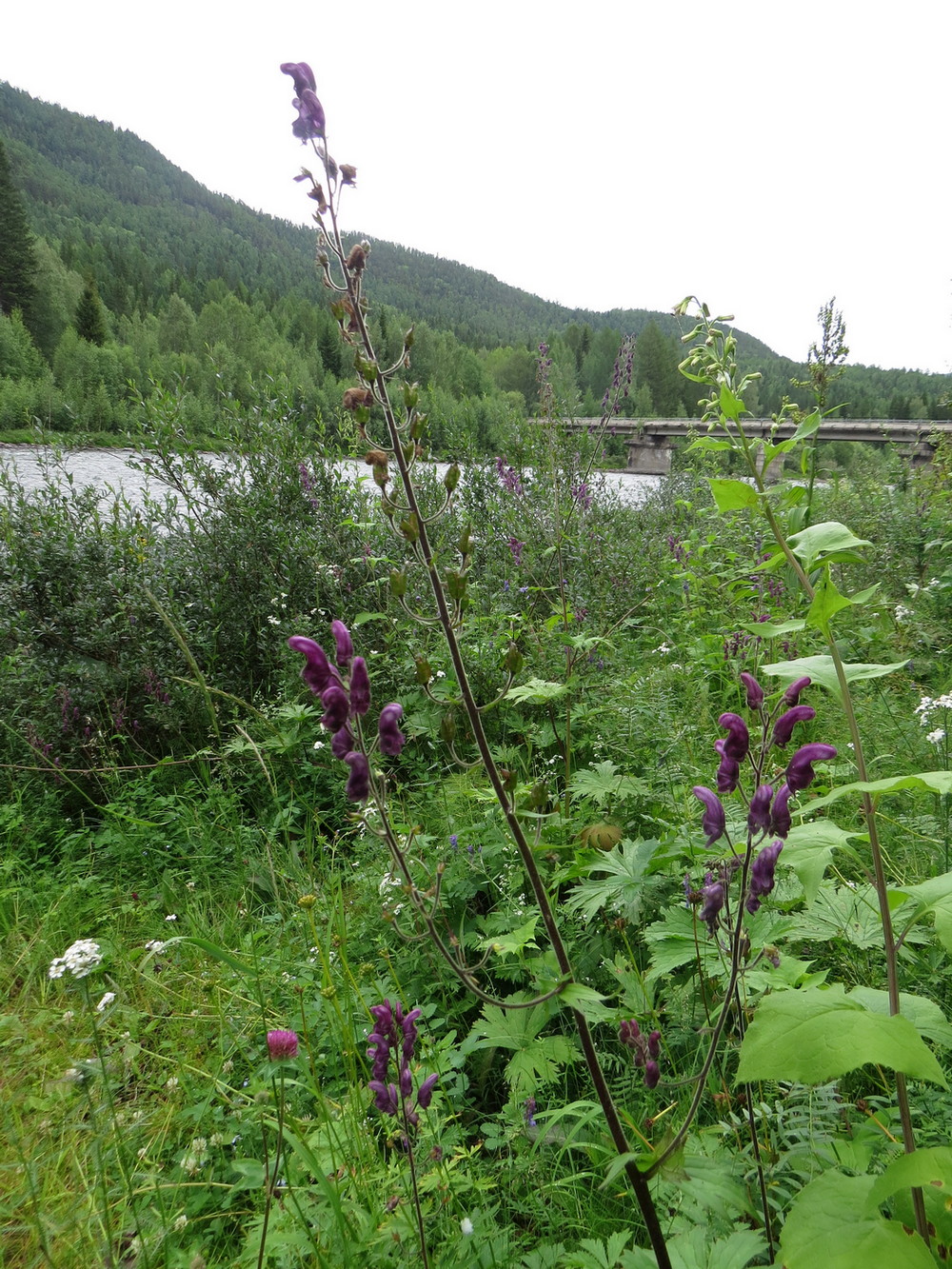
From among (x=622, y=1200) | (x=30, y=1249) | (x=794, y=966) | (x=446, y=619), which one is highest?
(x=446, y=619)

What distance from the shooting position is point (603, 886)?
2.10 m

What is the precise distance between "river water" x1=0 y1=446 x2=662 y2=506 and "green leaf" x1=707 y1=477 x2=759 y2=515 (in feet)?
18.4

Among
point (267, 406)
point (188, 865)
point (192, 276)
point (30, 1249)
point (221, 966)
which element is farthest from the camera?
point (192, 276)

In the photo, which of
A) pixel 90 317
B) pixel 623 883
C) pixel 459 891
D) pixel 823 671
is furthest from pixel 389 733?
pixel 90 317

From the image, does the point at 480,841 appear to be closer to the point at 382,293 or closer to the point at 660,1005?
the point at 660,1005

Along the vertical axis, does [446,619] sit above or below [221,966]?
above

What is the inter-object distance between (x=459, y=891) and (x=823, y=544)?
215 centimetres

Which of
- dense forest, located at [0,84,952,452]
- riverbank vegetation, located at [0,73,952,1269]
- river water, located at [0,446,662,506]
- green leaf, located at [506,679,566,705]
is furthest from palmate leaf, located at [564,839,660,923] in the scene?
river water, located at [0,446,662,506]

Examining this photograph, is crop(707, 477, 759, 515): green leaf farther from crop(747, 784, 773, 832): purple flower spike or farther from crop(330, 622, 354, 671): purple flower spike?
crop(330, 622, 354, 671): purple flower spike

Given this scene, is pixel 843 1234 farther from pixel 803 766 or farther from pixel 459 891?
pixel 459 891

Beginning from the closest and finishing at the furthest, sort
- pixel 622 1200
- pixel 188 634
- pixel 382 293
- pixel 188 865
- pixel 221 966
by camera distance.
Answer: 1. pixel 622 1200
2. pixel 221 966
3. pixel 188 865
4. pixel 188 634
5. pixel 382 293

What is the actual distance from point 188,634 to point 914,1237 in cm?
→ 554

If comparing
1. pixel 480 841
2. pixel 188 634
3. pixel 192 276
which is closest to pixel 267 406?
pixel 188 634

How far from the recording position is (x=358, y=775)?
3.77 feet
